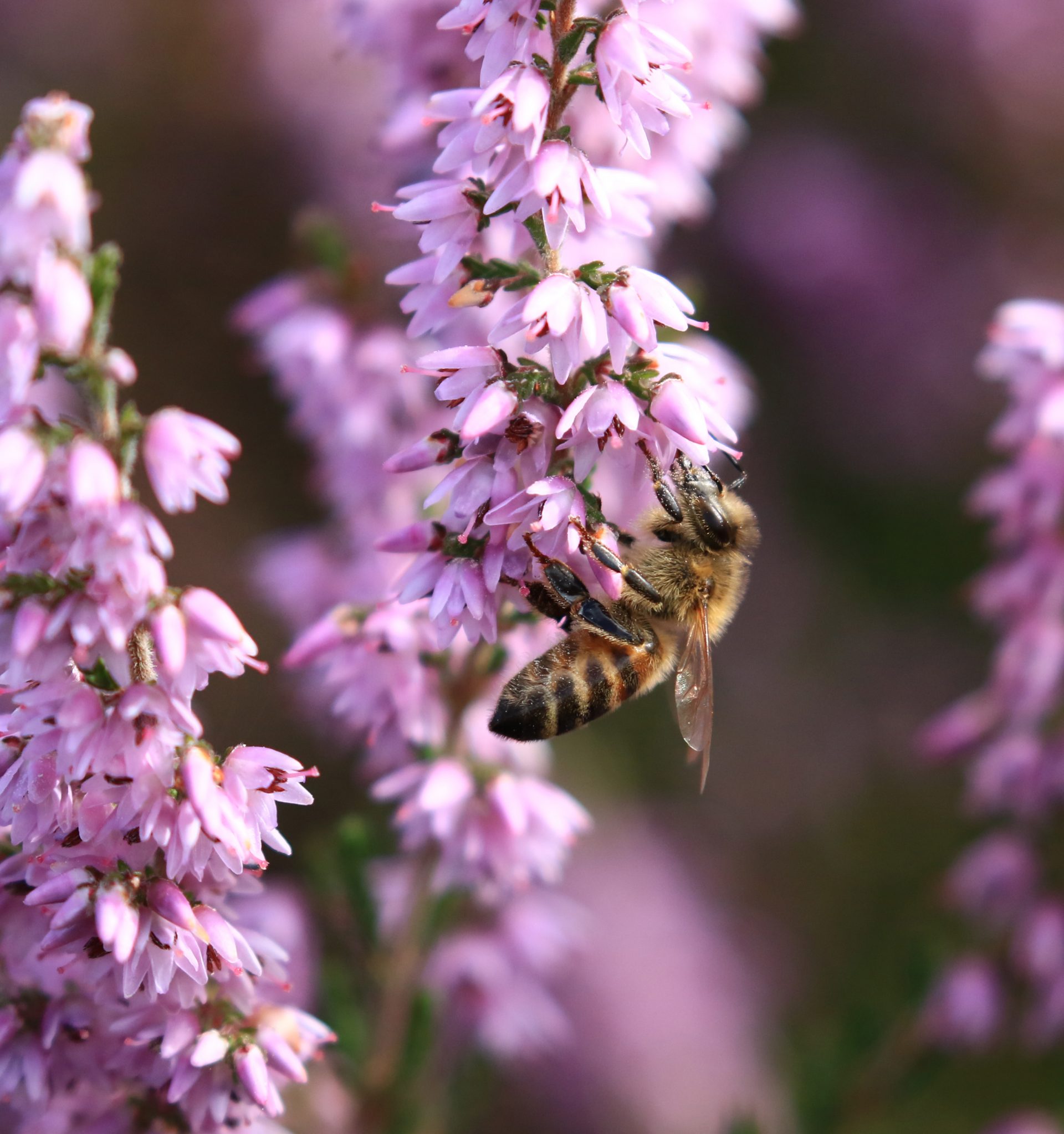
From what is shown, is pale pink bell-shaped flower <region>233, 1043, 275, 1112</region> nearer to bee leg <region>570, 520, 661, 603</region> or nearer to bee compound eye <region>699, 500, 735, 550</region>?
bee leg <region>570, 520, 661, 603</region>

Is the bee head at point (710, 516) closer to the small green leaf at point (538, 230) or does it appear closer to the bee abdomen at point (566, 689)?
the bee abdomen at point (566, 689)

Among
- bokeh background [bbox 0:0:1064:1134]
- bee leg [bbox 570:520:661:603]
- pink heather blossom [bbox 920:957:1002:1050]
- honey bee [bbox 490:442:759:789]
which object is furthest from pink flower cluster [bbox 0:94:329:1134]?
bokeh background [bbox 0:0:1064:1134]

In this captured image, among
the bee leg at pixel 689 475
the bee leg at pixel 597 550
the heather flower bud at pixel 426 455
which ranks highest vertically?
the heather flower bud at pixel 426 455

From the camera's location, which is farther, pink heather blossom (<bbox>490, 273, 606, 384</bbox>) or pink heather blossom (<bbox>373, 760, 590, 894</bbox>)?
pink heather blossom (<bbox>373, 760, 590, 894</bbox>)

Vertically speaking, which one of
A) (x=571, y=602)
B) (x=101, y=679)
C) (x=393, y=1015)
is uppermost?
(x=101, y=679)

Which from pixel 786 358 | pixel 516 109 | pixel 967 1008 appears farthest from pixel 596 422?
pixel 786 358

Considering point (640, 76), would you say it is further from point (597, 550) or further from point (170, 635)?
point (170, 635)

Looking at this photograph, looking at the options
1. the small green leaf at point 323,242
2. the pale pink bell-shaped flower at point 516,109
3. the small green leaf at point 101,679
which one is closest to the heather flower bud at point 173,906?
the small green leaf at point 101,679
